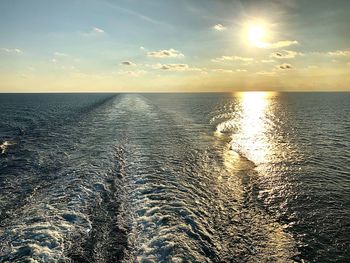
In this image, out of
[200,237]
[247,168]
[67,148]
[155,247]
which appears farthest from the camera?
[67,148]

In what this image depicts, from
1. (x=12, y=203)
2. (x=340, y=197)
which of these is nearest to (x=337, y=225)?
(x=340, y=197)

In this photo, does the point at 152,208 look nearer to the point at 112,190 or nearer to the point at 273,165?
the point at 112,190

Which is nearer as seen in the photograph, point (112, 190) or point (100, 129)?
point (112, 190)

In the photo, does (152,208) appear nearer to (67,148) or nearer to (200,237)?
(200,237)

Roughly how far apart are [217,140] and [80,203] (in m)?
22.0

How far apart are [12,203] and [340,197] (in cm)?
2041

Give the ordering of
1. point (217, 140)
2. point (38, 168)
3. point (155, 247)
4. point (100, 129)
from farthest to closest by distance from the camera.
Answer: point (100, 129)
point (217, 140)
point (38, 168)
point (155, 247)

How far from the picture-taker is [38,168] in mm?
21797

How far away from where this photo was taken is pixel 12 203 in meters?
15.4

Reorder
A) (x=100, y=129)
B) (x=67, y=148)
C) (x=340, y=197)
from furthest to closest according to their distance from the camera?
(x=100, y=129), (x=67, y=148), (x=340, y=197)

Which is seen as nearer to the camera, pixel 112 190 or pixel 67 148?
pixel 112 190

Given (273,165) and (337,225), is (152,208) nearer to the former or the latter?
(337,225)

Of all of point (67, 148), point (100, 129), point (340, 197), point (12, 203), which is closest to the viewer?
point (12, 203)

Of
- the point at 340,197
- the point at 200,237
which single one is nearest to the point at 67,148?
the point at 200,237
